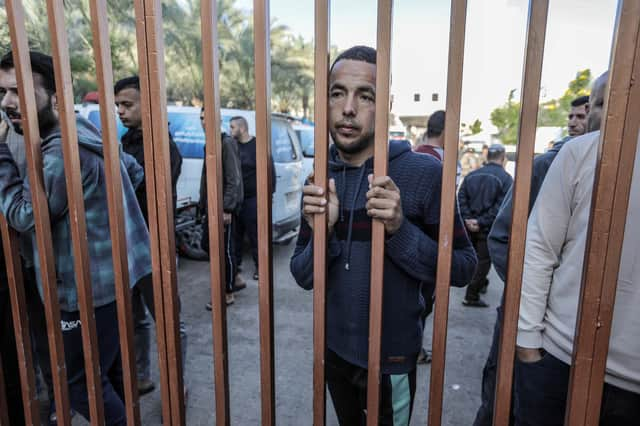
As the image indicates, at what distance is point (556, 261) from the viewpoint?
4.75 feet

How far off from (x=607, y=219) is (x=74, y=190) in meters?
1.37

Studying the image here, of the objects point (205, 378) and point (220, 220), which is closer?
point (220, 220)

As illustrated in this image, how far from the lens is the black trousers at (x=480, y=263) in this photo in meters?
4.31

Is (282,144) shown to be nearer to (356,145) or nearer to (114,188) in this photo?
(356,145)

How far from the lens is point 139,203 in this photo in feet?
10.3

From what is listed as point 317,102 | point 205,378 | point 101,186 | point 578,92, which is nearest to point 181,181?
point 205,378

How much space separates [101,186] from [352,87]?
4.00 ft

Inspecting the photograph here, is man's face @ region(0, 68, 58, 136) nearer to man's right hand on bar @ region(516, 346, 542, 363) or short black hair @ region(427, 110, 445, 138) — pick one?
man's right hand on bar @ region(516, 346, 542, 363)

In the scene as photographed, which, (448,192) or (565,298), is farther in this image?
(565,298)

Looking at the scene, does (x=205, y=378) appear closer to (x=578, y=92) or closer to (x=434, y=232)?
(x=434, y=232)

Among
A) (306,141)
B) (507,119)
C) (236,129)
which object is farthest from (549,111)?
(236,129)

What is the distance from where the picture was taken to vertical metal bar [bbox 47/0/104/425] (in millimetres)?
1150

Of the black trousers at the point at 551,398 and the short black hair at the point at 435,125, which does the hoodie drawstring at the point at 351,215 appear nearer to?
the black trousers at the point at 551,398

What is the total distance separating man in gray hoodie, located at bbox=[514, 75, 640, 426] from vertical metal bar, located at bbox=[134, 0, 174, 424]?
1.19 metres
